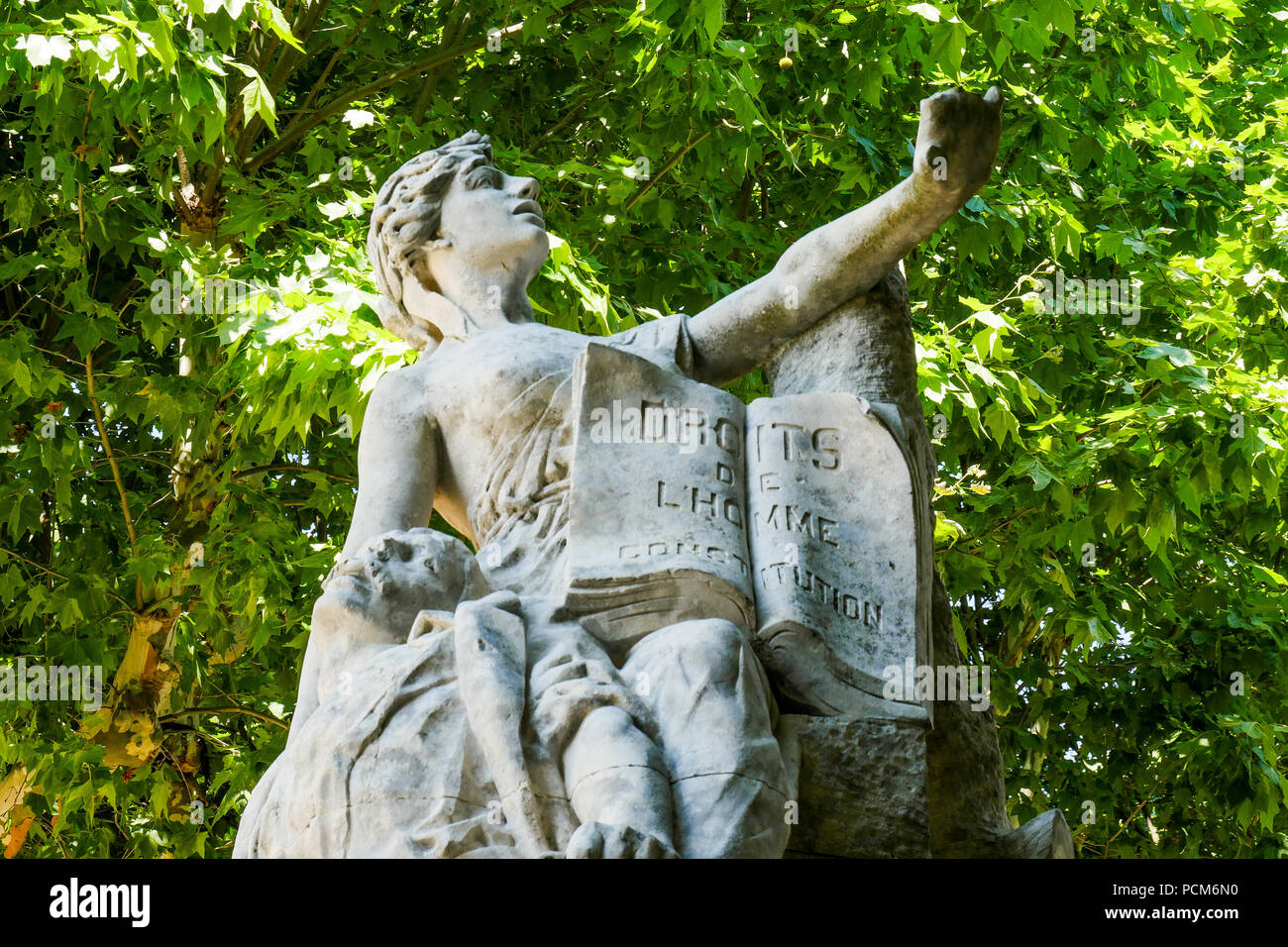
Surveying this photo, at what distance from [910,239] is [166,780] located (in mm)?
5240

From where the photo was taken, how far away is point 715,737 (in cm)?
358

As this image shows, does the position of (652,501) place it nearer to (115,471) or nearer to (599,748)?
(599,748)

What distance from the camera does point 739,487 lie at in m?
4.30

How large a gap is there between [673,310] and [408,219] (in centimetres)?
356

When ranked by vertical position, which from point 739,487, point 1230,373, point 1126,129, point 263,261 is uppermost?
point 1126,129

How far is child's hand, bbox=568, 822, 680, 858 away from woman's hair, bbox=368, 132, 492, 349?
215cm

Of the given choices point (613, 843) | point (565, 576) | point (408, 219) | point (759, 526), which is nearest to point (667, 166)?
point (408, 219)

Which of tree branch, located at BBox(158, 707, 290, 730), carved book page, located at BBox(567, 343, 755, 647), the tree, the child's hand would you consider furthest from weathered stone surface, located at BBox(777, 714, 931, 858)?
tree branch, located at BBox(158, 707, 290, 730)

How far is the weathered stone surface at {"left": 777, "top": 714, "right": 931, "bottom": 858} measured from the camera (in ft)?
12.6

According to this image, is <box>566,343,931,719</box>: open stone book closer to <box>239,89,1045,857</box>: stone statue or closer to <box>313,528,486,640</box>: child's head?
<box>239,89,1045,857</box>: stone statue

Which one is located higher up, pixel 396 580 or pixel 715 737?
pixel 396 580

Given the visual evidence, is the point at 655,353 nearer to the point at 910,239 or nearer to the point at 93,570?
the point at 910,239

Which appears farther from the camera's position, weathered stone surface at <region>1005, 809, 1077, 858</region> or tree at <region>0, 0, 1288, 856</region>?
tree at <region>0, 0, 1288, 856</region>

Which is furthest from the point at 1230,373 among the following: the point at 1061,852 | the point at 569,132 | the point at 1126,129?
the point at 1061,852
